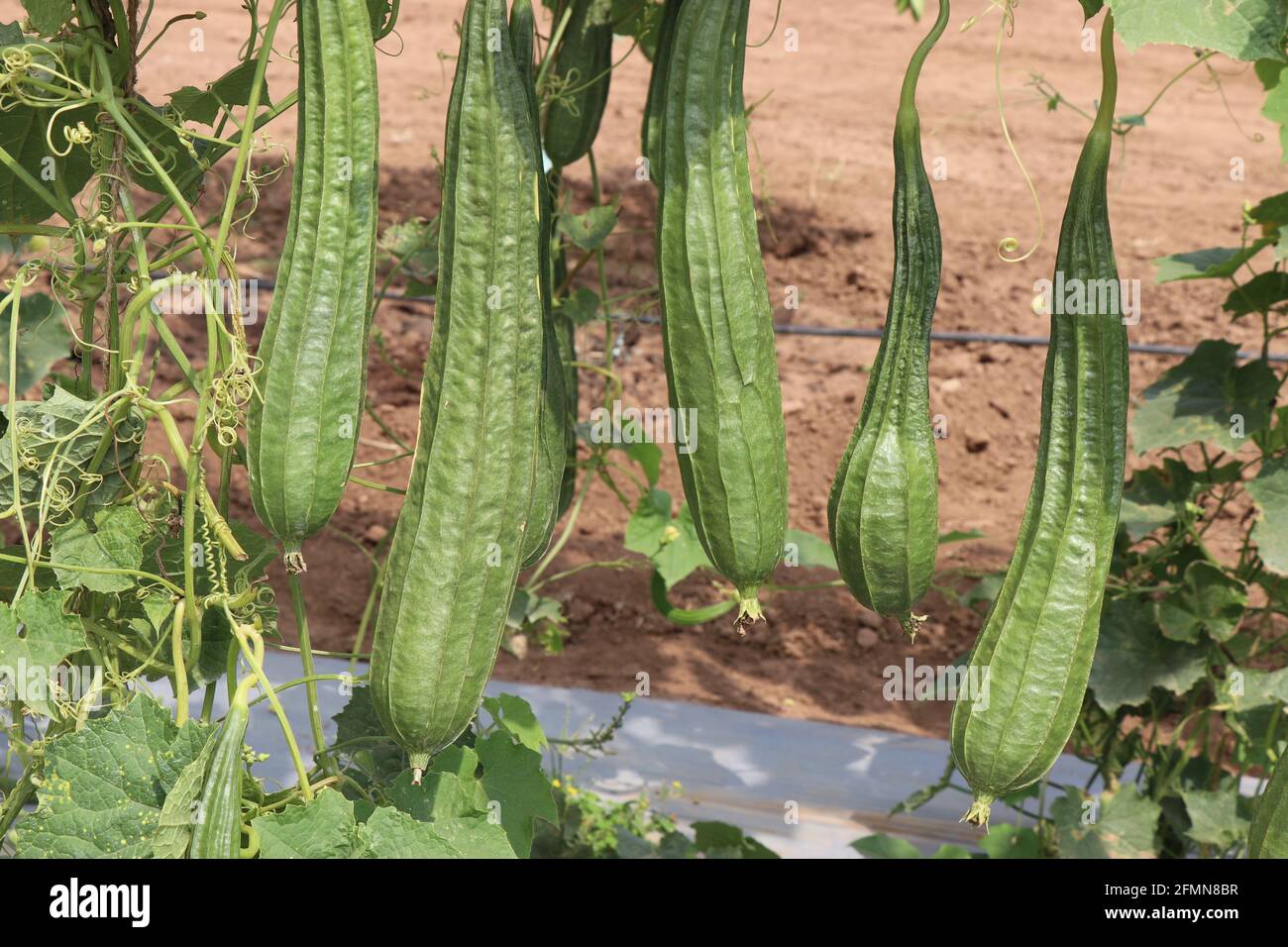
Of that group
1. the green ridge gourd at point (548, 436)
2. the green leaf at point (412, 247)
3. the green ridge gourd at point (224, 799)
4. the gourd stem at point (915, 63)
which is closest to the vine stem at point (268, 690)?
the green ridge gourd at point (224, 799)

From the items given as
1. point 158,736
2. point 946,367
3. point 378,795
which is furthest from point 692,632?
point 158,736

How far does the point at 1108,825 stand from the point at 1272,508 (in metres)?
0.77

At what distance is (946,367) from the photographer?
532 centimetres

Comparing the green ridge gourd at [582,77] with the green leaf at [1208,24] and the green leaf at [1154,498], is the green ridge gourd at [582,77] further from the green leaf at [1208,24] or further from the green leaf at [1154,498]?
the green leaf at [1154,498]

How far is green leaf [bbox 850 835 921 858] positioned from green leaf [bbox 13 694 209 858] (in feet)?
5.98

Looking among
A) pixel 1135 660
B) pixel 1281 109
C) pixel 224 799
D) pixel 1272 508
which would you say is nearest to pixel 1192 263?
pixel 1272 508

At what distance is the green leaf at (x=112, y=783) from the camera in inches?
50.5

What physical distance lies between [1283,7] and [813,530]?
12.0 ft

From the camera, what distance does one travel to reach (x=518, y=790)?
178cm

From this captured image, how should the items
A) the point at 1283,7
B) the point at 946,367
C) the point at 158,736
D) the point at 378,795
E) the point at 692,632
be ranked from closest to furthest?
the point at 1283,7 → the point at 158,736 → the point at 378,795 → the point at 692,632 → the point at 946,367

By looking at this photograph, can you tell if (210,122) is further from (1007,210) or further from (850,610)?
(1007,210)

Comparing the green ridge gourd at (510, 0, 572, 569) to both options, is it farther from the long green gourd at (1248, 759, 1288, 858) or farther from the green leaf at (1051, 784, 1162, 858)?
the green leaf at (1051, 784, 1162, 858)

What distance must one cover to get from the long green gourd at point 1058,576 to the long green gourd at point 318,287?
68cm
